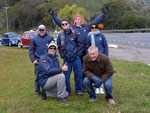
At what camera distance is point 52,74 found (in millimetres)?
5750

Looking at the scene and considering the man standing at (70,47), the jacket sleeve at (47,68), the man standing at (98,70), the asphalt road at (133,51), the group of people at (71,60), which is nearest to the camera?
the man standing at (98,70)

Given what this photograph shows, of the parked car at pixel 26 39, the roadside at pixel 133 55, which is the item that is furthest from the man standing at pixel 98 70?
the parked car at pixel 26 39

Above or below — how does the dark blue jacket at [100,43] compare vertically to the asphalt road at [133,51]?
above

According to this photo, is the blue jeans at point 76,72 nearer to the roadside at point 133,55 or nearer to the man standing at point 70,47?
the man standing at point 70,47

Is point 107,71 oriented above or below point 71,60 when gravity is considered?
below

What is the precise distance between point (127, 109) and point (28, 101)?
245 cm

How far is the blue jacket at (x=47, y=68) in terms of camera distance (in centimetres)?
570

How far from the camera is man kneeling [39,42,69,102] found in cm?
572

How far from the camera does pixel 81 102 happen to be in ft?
19.1

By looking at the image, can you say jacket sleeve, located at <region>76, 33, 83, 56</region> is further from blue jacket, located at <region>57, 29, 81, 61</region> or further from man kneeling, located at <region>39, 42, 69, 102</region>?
man kneeling, located at <region>39, 42, 69, 102</region>

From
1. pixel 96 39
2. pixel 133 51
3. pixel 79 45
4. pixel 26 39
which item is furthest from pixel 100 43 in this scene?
pixel 26 39

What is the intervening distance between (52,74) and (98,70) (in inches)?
44.1

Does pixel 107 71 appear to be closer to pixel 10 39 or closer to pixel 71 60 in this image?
pixel 71 60

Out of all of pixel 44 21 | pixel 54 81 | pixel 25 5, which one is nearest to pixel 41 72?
pixel 54 81
